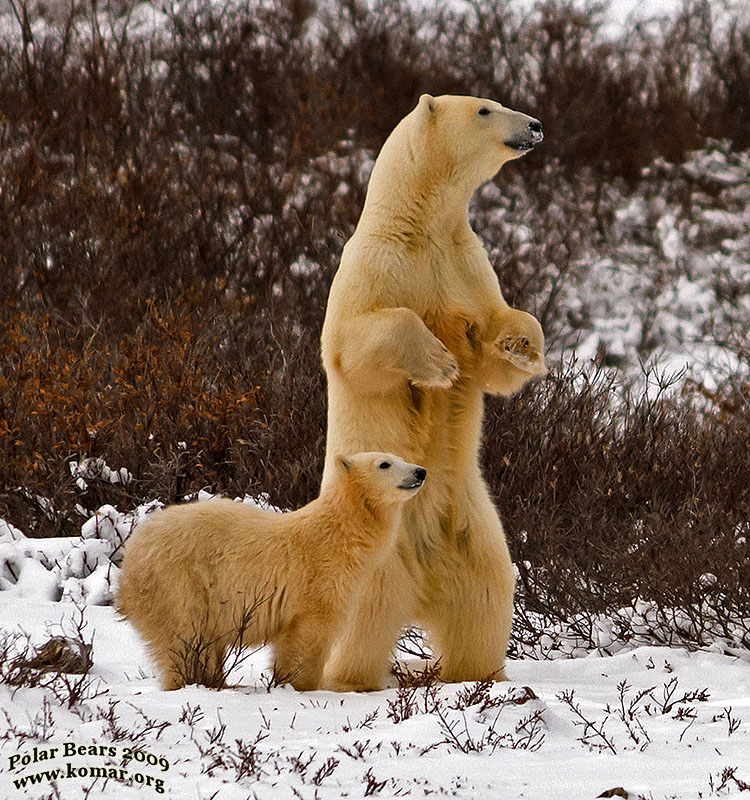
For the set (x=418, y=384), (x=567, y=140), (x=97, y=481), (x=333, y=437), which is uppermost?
(x=567, y=140)

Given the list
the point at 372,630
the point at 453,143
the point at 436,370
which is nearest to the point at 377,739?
the point at 372,630

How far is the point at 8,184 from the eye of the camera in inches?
419

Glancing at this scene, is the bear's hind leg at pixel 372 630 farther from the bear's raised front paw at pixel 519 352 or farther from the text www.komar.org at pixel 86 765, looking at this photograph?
the text www.komar.org at pixel 86 765

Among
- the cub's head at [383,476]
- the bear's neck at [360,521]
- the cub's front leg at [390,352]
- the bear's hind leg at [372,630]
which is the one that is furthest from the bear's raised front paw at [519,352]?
the bear's hind leg at [372,630]

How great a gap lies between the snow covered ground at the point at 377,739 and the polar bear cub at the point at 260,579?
13 centimetres

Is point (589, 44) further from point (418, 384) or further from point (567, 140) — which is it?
point (418, 384)

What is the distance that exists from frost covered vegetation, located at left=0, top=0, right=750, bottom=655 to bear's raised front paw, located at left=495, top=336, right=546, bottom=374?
151cm

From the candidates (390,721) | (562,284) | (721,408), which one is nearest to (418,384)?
(390,721)

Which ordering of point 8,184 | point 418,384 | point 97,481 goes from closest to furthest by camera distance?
point 418,384, point 97,481, point 8,184

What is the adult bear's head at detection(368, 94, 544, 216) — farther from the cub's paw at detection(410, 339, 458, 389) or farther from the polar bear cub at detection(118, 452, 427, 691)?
the polar bear cub at detection(118, 452, 427, 691)

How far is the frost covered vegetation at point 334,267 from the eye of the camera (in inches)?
229

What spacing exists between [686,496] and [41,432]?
137 inches

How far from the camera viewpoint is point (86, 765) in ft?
8.36

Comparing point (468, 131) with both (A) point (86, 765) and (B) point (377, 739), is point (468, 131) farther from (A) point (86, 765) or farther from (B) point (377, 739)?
(A) point (86, 765)
